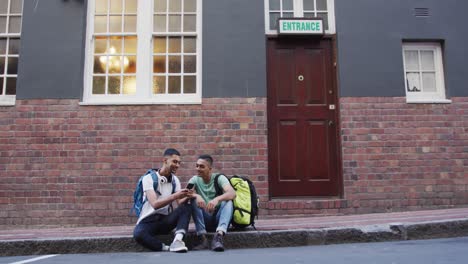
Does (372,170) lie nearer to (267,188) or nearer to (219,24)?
(267,188)

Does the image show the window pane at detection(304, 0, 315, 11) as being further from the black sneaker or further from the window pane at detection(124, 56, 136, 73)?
the black sneaker

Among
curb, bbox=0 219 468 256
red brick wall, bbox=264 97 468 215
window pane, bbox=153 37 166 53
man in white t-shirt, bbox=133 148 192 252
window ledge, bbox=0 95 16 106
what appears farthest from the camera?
window pane, bbox=153 37 166 53

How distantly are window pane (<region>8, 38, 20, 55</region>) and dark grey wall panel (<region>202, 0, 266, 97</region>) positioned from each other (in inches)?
132

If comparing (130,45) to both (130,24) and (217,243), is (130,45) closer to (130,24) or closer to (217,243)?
(130,24)

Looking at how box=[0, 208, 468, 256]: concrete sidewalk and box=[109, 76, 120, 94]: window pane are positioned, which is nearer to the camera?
box=[0, 208, 468, 256]: concrete sidewalk

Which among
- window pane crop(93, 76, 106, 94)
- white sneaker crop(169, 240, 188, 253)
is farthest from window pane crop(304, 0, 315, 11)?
white sneaker crop(169, 240, 188, 253)

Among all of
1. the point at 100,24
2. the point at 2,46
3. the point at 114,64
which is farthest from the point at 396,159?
the point at 2,46

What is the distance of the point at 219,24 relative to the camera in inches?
275

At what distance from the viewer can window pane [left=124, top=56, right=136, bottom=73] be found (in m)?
7.03

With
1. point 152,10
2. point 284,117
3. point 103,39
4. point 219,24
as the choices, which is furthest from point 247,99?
point 103,39

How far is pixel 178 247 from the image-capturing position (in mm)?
4297

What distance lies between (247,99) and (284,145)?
104cm

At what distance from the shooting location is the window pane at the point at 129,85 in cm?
698

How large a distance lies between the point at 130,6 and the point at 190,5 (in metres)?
1.09
